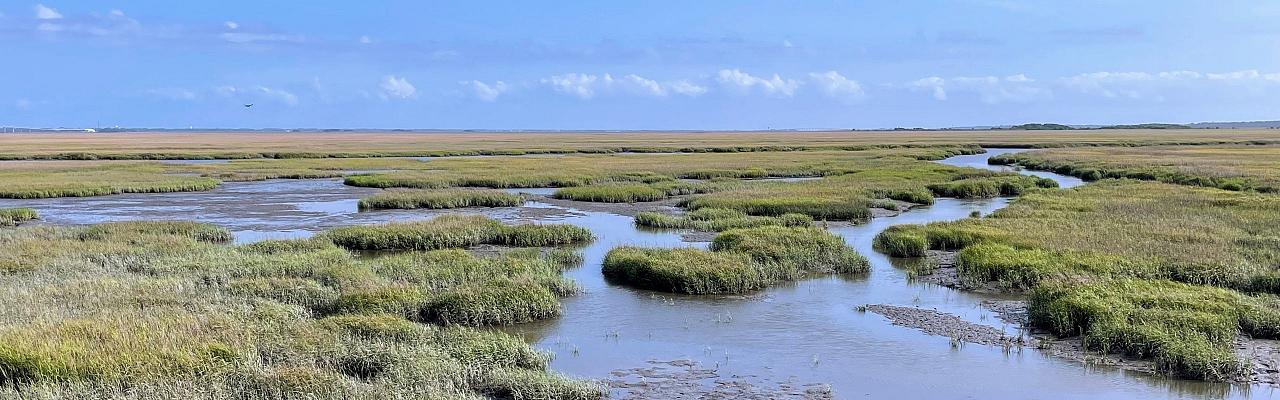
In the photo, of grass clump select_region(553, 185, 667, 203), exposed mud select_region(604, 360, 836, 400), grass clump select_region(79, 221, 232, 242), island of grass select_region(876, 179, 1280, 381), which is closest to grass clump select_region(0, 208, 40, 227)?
grass clump select_region(79, 221, 232, 242)

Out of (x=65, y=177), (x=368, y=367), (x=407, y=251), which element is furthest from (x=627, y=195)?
(x=65, y=177)

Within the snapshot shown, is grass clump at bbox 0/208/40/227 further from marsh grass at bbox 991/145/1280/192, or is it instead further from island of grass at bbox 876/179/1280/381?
marsh grass at bbox 991/145/1280/192

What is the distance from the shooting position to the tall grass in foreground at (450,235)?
945 inches

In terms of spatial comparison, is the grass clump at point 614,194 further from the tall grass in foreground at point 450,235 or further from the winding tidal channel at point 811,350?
the winding tidal channel at point 811,350

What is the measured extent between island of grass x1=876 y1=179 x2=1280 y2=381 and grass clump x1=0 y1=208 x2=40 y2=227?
84.8ft

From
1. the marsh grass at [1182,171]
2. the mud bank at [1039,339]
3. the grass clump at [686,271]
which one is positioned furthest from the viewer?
the marsh grass at [1182,171]

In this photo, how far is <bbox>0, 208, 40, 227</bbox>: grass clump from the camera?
29.0 m

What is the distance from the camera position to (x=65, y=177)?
50.2 metres

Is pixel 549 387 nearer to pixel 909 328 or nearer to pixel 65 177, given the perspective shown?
pixel 909 328

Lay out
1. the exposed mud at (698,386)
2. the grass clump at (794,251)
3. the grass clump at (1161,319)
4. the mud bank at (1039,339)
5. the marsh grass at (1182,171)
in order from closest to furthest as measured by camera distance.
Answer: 1. the exposed mud at (698,386)
2. the grass clump at (1161,319)
3. the mud bank at (1039,339)
4. the grass clump at (794,251)
5. the marsh grass at (1182,171)

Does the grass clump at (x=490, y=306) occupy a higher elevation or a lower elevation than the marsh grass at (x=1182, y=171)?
higher

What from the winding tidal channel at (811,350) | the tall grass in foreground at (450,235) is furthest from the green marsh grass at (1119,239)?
the tall grass in foreground at (450,235)

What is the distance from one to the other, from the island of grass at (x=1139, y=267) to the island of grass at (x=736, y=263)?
Answer: 241cm

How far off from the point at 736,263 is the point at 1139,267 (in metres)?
7.65
